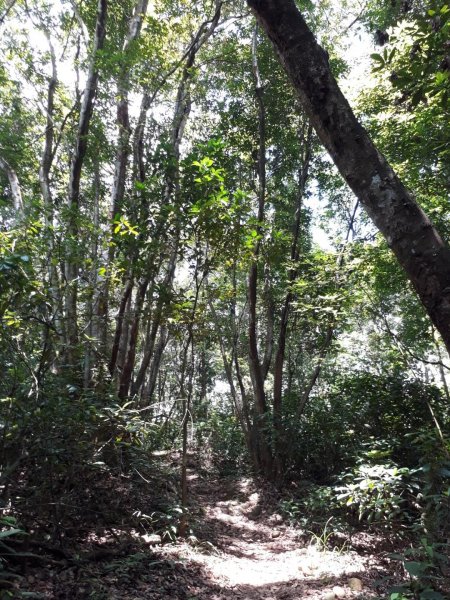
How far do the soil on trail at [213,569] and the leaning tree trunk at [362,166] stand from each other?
3.29 m

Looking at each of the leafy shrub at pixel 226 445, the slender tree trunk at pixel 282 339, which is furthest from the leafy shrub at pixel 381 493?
the leafy shrub at pixel 226 445

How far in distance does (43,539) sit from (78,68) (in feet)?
32.7

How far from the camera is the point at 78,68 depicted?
1003 cm

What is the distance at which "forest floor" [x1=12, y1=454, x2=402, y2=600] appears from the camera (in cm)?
363

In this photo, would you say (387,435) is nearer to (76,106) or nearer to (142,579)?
(142,579)

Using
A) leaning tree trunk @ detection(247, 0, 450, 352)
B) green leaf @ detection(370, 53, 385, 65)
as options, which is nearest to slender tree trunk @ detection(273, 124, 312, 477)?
green leaf @ detection(370, 53, 385, 65)

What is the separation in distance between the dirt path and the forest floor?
0.01 meters

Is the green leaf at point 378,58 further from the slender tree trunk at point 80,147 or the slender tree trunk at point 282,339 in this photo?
the slender tree trunk at point 282,339

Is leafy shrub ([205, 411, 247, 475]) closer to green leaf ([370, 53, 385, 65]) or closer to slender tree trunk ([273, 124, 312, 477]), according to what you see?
slender tree trunk ([273, 124, 312, 477])

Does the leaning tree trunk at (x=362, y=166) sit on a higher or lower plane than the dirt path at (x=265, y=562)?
higher

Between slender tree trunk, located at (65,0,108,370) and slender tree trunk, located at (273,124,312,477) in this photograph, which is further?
slender tree trunk, located at (273,124,312,477)

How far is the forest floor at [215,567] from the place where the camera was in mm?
3629

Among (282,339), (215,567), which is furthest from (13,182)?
(215,567)

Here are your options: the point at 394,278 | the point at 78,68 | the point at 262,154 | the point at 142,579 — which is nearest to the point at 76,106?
the point at 78,68
